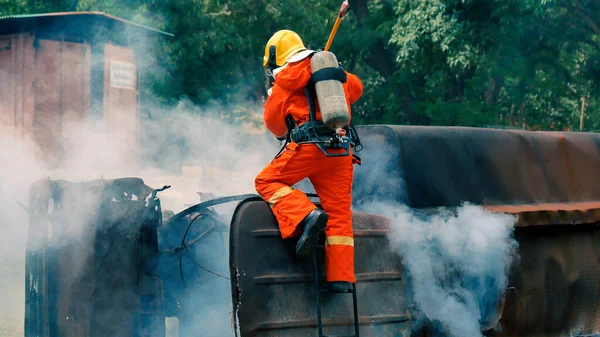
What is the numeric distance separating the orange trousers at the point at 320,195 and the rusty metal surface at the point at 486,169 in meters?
0.90

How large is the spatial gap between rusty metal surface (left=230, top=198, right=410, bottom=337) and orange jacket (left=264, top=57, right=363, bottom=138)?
1.53 ft

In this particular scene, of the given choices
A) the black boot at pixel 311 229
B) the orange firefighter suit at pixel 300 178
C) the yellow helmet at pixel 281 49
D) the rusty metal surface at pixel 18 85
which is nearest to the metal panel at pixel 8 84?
the rusty metal surface at pixel 18 85

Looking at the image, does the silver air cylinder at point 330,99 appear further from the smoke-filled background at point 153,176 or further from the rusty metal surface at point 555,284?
the rusty metal surface at point 555,284

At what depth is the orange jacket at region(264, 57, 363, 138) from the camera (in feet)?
13.0

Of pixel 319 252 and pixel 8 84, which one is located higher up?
pixel 8 84

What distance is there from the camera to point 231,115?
2286 cm

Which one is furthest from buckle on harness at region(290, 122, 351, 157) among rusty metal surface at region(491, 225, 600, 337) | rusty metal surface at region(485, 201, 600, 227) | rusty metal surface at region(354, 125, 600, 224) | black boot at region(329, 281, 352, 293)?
rusty metal surface at region(491, 225, 600, 337)

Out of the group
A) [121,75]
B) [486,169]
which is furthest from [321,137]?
[121,75]

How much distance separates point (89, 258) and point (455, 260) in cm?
240

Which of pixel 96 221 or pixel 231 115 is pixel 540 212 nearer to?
pixel 96 221

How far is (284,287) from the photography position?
13.2ft

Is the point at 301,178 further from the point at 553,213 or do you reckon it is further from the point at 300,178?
the point at 553,213

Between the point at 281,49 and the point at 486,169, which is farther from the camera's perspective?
the point at 486,169

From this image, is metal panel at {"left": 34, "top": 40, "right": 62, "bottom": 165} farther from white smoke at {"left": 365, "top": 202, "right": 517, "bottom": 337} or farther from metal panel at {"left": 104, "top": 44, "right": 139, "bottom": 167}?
white smoke at {"left": 365, "top": 202, "right": 517, "bottom": 337}
